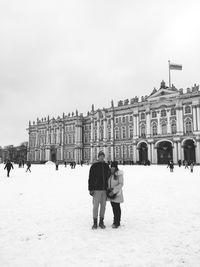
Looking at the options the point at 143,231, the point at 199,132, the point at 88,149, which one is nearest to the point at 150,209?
the point at 143,231

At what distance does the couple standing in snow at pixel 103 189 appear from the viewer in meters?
6.58

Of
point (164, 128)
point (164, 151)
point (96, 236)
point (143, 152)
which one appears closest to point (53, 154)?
point (143, 152)

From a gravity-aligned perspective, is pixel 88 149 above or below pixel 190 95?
below

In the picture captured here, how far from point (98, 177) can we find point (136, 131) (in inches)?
2283

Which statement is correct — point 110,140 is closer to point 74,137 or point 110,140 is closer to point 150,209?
point 74,137

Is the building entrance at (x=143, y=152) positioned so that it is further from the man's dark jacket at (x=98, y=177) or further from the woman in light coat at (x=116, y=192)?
the man's dark jacket at (x=98, y=177)

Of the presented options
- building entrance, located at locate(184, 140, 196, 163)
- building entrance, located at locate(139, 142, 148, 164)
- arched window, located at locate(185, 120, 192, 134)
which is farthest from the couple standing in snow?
building entrance, located at locate(139, 142, 148, 164)

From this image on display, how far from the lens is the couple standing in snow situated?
259 inches

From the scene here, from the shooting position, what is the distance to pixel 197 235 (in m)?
5.89

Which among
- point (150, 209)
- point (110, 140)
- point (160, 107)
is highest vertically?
point (160, 107)

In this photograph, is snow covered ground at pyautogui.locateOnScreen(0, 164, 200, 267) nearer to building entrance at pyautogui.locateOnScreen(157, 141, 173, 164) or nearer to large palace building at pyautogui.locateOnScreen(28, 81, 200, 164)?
large palace building at pyautogui.locateOnScreen(28, 81, 200, 164)

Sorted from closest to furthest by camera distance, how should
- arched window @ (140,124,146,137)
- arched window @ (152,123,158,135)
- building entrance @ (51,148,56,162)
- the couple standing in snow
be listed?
the couple standing in snow
arched window @ (152,123,158,135)
arched window @ (140,124,146,137)
building entrance @ (51,148,56,162)

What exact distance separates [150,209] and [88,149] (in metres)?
68.2

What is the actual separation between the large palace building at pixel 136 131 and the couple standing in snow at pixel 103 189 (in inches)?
2018
